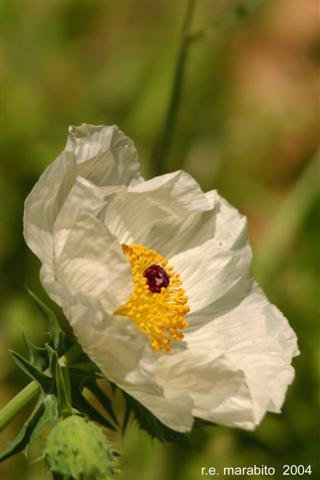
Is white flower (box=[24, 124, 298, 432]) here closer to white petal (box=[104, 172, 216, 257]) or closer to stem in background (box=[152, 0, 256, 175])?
white petal (box=[104, 172, 216, 257])

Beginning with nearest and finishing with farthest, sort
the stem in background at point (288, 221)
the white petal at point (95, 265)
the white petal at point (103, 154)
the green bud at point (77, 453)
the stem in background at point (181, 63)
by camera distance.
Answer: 1. the green bud at point (77, 453)
2. the white petal at point (95, 265)
3. the white petal at point (103, 154)
4. the stem in background at point (181, 63)
5. the stem in background at point (288, 221)

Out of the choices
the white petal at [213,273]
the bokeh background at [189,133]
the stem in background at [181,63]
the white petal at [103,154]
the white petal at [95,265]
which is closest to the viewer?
the white petal at [95,265]

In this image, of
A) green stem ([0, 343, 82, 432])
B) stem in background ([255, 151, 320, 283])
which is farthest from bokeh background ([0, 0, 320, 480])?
green stem ([0, 343, 82, 432])

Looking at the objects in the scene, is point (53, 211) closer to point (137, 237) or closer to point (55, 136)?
point (137, 237)

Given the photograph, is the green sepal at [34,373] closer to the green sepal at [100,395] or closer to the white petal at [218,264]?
the green sepal at [100,395]

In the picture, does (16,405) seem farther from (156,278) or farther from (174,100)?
(174,100)

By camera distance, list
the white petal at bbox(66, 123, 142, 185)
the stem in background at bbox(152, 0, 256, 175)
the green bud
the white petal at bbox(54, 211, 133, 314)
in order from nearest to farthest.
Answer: the green bud → the white petal at bbox(54, 211, 133, 314) → the white petal at bbox(66, 123, 142, 185) → the stem in background at bbox(152, 0, 256, 175)

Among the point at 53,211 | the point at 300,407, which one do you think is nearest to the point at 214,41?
the point at 300,407

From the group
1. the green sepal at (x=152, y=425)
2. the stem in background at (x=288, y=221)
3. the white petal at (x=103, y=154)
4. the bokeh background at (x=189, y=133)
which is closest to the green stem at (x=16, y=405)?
the green sepal at (x=152, y=425)
